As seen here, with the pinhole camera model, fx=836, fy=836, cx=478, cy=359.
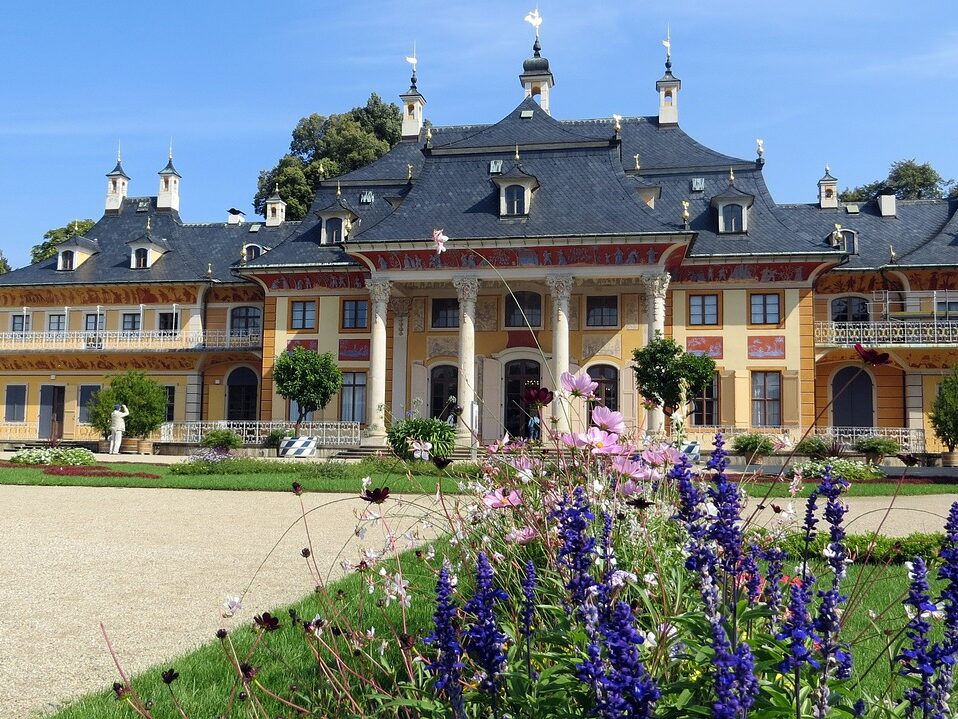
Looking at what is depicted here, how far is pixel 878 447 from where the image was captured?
988 inches

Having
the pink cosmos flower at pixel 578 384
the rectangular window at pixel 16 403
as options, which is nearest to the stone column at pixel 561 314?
the pink cosmos flower at pixel 578 384

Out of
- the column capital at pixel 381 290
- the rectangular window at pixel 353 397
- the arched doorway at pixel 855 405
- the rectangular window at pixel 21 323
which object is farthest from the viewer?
the rectangular window at pixel 21 323

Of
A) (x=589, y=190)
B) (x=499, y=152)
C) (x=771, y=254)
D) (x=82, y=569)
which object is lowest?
(x=82, y=569)

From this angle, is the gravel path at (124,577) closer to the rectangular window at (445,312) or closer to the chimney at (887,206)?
the rectangular window at (445,312)

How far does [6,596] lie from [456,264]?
2276cm

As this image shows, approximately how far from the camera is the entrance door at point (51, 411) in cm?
3594

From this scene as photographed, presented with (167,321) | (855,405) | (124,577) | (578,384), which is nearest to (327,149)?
(167,321)

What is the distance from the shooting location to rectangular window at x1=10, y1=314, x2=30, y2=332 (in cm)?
3691

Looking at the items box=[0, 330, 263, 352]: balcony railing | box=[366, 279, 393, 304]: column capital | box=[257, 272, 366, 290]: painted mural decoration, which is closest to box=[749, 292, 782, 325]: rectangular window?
box=[366, 279, 393, 304]: column capital

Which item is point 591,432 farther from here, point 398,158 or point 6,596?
point 398,158

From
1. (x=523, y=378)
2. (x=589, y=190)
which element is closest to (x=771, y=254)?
(x=589, y=190)

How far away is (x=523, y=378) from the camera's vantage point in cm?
3078

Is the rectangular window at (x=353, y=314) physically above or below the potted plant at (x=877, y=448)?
above

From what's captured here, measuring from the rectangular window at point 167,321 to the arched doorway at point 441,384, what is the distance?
479 inches
